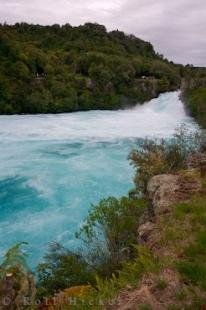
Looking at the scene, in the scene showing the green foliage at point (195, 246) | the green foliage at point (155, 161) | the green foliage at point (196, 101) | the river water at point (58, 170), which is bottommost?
the river water at point (58, 170)

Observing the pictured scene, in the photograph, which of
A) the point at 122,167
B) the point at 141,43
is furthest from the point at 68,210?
the point at 141,43

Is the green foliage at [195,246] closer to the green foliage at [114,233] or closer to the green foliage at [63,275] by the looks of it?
the green foliage at [114,233]

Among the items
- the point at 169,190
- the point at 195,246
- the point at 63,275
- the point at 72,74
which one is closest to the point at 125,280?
the point at 195,246

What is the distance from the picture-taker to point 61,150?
3147cm

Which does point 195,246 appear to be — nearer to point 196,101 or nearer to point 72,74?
point 196,101

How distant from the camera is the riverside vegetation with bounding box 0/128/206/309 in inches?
241

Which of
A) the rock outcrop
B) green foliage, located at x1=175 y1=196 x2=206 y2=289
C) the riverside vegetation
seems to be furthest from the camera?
the rock outcrop

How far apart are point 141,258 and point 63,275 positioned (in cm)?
322

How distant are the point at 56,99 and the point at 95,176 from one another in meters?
30.9

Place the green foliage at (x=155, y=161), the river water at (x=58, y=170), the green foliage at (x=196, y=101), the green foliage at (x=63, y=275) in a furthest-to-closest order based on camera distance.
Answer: the green foliage at (x=196, y=101) → the river water at (x=58, y=170) → the green foliage at (x=155, y=161) → the green foliage at (x=63, y=275)

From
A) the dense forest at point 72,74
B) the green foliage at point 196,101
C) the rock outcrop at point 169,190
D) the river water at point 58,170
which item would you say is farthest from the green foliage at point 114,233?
the dense forest at point 72,74

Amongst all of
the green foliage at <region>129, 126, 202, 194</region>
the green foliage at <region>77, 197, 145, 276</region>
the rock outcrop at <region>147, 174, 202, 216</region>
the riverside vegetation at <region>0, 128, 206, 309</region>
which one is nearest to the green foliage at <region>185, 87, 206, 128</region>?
the green foliage at <region>129, 126, 202, 194</region>

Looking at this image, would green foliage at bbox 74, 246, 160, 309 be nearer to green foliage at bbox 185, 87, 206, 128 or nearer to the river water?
the river water

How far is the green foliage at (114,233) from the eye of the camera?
962cm
